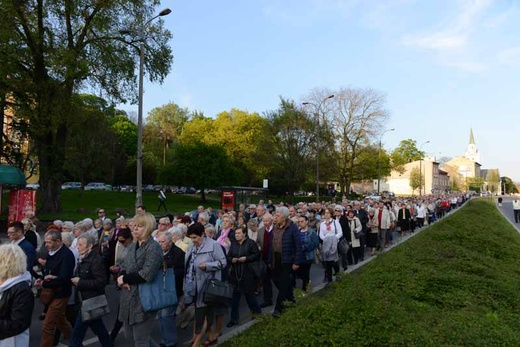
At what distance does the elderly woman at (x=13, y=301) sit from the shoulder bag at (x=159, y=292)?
4.18 feet

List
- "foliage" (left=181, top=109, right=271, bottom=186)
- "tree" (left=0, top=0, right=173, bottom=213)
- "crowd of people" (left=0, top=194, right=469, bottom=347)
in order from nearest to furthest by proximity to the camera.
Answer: "crowd of people" (left=0, top=194, right=469, bottom=347), "tree" (left=0, top=0, right=173, bottom=213), "foliage" (left=181, top=109, right=271, bottom=186)

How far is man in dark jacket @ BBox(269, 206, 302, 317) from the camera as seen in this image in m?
7.50

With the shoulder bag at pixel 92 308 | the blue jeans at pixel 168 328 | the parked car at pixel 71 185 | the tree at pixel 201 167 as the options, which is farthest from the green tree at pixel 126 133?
the shoulder bag at pixel 92 308

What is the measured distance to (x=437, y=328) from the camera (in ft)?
15.0

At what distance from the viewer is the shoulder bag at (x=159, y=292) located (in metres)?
4.77

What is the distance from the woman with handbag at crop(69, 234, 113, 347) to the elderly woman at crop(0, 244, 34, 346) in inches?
59.3

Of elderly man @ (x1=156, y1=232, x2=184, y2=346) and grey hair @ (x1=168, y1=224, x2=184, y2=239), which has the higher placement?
grey hair @ (x1=168, y1=224, x2=184, y2=239)

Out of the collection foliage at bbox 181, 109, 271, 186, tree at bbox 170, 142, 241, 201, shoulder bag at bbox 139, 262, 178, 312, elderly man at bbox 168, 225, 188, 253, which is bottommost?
shoulder bag at bbox 139, 262, 178, 312

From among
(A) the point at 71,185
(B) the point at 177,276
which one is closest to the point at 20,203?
(B) the point at 177,276

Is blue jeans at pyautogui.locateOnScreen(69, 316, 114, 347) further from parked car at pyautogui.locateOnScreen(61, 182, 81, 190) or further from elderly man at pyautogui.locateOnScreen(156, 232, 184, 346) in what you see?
parked car at pyautogui.locateOnScreen(61, 182, 81, 190)

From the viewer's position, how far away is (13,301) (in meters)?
3.58

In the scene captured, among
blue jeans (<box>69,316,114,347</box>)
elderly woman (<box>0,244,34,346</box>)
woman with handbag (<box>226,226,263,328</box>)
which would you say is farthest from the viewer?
woman with handbag (<box>226,226,263,328</box>)

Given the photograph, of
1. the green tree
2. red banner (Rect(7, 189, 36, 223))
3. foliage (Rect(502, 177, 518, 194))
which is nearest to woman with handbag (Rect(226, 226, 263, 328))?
red banner (Rect(7, 189, 36, 223))

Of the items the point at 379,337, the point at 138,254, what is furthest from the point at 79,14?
the point at 379,337
